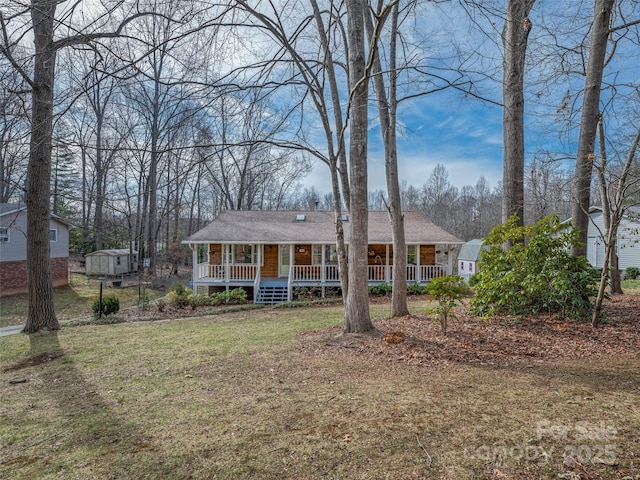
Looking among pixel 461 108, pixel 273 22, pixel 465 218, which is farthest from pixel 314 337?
pixel 465 218

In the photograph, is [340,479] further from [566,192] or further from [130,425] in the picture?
[566,192]

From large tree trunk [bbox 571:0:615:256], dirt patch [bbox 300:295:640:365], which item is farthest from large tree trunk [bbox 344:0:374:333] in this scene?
large tree trunk [bbox 571:0:615:256]

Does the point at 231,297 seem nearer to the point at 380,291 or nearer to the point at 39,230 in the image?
the point at 380,291

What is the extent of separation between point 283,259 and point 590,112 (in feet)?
41.8

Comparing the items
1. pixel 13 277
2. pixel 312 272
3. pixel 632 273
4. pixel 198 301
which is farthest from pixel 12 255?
pixel 632 273

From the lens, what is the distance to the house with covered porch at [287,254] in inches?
585

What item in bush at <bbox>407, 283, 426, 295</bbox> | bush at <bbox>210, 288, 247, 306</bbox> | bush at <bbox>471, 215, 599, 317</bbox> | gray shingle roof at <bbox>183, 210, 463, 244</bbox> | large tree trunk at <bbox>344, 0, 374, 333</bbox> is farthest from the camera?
gray shingle roof at <bbox>183, 210, 463, 244</bbox>

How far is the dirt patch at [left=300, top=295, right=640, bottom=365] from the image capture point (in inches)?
175

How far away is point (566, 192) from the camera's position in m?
7.14

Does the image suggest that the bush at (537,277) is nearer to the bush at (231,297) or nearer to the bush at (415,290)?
the bush at (415,290)

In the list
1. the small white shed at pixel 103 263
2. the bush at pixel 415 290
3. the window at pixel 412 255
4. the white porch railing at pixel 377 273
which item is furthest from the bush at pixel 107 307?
the small white shed at pixel 103 263

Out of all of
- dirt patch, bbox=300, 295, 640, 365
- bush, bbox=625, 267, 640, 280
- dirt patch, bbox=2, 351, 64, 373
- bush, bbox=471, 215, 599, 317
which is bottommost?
dirt patch, bbox=2, 351, 64, 373

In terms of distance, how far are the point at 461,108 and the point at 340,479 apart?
17.8 feet

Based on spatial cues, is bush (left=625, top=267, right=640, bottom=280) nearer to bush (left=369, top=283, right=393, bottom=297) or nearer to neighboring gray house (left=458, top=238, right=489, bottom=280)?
neighboring gray house (left=458, top=238, right=489, bottom=280)
